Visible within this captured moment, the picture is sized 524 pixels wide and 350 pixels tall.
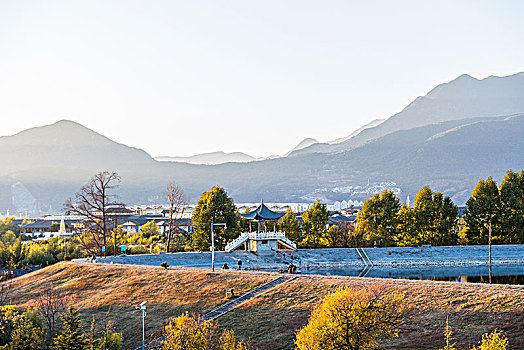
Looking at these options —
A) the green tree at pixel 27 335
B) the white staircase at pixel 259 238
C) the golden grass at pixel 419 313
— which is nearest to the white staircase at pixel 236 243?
the white staircase at pixel 259 238

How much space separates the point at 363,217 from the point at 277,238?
15618mm

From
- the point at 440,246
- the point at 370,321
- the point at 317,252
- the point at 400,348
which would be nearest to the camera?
the point at 370,321

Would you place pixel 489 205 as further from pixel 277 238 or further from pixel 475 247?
pixel 277 238

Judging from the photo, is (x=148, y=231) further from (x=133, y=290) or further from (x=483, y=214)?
(x=483, y=214)

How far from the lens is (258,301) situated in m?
42.1

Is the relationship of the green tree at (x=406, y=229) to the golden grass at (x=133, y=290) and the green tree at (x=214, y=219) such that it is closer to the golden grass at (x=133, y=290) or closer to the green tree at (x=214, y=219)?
the green tree at (x=214, y=219)

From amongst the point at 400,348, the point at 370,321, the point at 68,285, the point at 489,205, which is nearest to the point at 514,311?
the point at 400,348

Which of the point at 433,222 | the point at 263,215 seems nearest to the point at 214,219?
the point at 263,215

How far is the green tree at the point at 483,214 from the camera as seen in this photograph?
74312 millimetres

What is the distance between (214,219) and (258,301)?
3017cm

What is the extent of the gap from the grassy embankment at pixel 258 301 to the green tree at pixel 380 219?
3206 centimetres

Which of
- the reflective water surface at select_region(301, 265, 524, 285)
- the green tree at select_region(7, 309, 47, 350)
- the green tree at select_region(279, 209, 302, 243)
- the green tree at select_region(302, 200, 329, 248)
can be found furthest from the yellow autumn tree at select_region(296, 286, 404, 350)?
the green tree at select_region(302, 200, 329, 248)

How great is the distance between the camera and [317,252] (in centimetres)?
6850

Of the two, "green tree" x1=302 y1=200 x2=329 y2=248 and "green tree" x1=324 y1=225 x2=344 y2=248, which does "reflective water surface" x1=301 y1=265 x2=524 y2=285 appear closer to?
"green tree" x1=324 y1=225 x2=344 y2=248
